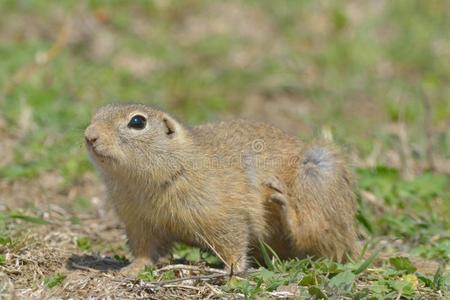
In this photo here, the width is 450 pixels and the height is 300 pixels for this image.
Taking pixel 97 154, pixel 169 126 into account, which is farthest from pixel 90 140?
pixel 169 126

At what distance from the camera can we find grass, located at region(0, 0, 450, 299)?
5.02 m

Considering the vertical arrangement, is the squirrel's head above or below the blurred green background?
below

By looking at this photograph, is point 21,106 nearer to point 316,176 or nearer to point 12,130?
point 12,130

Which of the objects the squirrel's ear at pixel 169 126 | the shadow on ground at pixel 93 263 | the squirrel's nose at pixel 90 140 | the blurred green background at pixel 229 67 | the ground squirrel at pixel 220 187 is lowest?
the shadow on ground at pixel 93 263

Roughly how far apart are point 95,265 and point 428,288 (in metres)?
2.10

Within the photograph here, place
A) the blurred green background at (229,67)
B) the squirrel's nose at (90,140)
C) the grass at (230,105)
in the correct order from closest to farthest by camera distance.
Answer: the squirrel's nose at (90,140)
the grass at (230,105)
the blurred green background at (229,67)

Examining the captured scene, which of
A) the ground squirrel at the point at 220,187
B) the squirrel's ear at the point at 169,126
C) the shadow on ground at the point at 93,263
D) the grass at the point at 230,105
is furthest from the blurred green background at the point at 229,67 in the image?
the squirrel's ear at the point at 169,126

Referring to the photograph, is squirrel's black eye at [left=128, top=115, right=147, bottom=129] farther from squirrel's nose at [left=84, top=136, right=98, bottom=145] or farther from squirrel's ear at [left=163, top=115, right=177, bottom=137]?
squirrel's nose at [left=84, top=136, right=98, bottom=145]

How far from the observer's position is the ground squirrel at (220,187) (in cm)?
508

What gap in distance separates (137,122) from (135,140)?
0.13 m

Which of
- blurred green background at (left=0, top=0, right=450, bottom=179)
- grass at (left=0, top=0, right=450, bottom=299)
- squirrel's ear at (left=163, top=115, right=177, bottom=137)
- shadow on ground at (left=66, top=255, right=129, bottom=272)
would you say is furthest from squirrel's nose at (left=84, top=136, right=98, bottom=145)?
blurred green background at (left=0, top=0, right=450, bottom=179)

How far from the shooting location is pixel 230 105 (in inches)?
378

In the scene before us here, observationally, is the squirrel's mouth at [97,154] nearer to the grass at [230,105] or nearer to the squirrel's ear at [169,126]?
the grass at [230,105]

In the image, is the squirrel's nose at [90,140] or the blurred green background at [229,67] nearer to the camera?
the squirrel's nose at [90,140]
